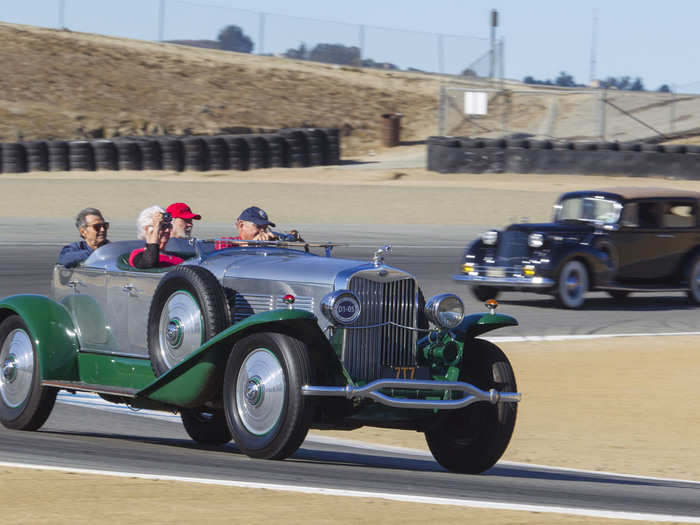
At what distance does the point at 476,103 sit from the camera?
38219mm

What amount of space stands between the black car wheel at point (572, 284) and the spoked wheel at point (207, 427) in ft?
27.3

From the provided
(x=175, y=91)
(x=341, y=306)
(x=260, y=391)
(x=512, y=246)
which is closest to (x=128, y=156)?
(x=512, y=246)

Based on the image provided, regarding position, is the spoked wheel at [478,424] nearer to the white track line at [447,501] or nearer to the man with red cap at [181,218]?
the white track line at [447,501]

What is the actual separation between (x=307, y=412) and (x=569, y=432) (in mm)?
3269

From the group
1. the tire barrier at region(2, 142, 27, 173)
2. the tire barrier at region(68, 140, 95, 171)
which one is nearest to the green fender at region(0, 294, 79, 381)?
the tire barrier at region(2, 142, 27, 173)

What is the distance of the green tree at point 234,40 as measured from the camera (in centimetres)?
5634

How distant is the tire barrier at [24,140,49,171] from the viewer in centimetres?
2928

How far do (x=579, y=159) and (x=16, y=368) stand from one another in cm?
2606

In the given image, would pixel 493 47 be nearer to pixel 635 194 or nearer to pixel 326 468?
pixel 635 194

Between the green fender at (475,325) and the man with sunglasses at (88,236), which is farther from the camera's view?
the man with sunglasses at (88,236)

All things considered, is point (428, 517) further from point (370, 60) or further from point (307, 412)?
point (370, 60)

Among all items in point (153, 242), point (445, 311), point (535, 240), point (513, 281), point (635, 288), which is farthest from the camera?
point (635, 288)

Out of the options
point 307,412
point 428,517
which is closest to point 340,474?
point 307,412

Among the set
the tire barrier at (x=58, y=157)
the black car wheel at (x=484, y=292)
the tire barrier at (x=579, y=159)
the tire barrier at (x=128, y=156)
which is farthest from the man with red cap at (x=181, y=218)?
the tire barrier at (x=579, y=159)
